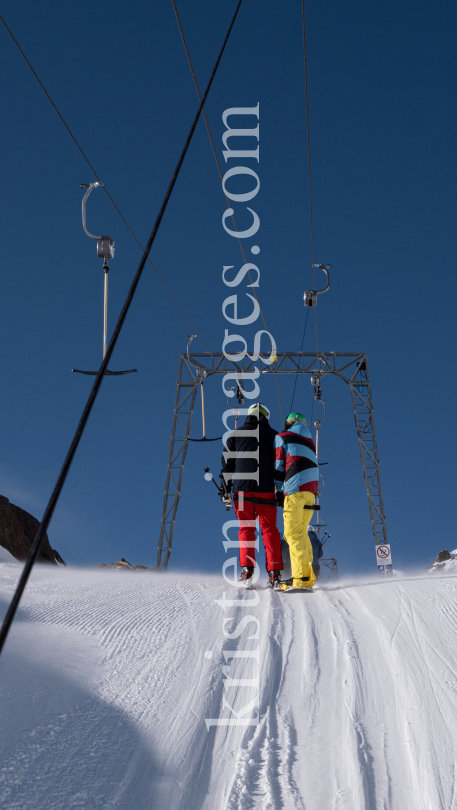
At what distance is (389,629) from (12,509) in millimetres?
14501

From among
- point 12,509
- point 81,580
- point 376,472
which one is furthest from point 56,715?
point 12,509

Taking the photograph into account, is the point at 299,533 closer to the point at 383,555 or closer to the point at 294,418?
the point at 294,418

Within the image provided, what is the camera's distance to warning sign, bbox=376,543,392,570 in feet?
36.7

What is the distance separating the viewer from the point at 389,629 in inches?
117

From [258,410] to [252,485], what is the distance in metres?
0.76

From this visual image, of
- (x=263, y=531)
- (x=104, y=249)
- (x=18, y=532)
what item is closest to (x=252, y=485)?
(x=263, y=531)

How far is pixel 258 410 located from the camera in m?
5.64

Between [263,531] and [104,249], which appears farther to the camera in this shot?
[263,531]

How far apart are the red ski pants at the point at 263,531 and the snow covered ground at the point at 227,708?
1.78 meters

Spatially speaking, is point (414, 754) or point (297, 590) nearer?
point (414, 754)

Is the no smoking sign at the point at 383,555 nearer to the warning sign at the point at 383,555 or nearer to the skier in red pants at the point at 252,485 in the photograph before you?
the warning sign at the point at 383,555

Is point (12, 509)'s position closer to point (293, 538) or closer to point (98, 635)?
point (293, 538)

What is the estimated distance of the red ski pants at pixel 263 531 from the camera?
5.20 metres

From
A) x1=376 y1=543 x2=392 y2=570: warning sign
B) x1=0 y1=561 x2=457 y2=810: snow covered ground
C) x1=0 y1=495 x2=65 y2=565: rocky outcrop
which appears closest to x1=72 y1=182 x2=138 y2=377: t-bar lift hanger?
x1=0 y1=561 x2=457 y2=810: snow covered ground
